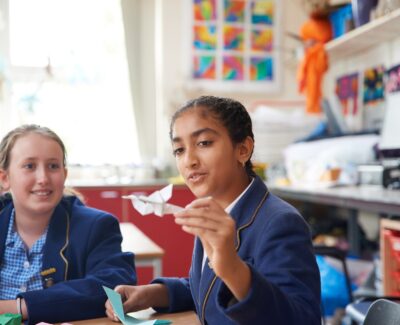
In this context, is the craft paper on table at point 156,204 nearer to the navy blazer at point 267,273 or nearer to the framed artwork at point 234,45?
the navy blazer at point 267,273

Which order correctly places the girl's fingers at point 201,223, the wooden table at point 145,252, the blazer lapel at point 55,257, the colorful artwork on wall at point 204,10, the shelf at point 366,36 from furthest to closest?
1. the colorful artwork on wall at point 204,10
2. the shelf at point 366,36
3. the wooden table at point 145,252
4. the blazer lapel at point 55,257
5. the girl's fingers at point 201,223

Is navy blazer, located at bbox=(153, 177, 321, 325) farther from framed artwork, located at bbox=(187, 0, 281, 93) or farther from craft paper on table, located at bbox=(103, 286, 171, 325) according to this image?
framed artwork, located at bbox=(187, 0, 281, 93)

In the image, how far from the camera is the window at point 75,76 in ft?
13.8

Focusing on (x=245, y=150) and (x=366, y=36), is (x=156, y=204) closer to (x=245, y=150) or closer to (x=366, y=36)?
(x=245, y=150)

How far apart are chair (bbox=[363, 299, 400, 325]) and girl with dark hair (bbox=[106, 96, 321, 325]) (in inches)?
10.9

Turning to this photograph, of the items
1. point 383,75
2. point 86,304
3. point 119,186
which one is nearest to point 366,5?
point 383,75

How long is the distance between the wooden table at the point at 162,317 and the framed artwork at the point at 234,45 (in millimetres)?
3333

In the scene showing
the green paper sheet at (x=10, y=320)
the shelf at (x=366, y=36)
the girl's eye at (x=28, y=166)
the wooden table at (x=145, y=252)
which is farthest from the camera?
the shelf at (x=366, y=36)

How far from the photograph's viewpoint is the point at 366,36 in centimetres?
335

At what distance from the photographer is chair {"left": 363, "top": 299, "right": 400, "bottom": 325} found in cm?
105

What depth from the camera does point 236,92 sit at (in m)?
4.44

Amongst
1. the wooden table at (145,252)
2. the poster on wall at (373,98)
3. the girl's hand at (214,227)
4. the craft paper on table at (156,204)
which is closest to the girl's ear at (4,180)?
the wooden table at (145,252)

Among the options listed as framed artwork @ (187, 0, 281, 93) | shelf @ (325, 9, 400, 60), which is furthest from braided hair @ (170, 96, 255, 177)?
framed artwork @ (187, 0, 281, 93)

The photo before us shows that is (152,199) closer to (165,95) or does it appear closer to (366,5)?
(366,5)
